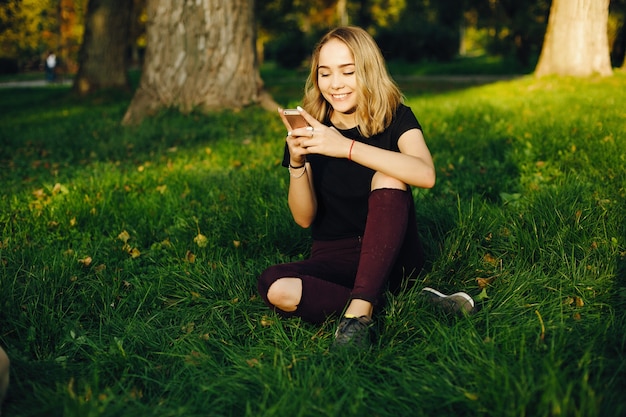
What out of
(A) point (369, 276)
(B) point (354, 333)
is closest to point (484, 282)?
(A) point (369, 276)

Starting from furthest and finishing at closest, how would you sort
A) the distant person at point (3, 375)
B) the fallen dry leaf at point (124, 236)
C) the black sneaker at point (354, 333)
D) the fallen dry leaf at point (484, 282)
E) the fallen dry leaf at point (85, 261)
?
the fallen dry leaf at point (124, 236) → the fallen dry leaf at point (85, 261) → the fallen dry leaf at point (484, 282) → the black sneaker at point (354, 333) → the distant person at point (3, 375)

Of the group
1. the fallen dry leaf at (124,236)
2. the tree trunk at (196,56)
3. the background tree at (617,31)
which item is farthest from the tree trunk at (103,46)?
the background tree at (617,31)

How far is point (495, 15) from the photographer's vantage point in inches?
1006

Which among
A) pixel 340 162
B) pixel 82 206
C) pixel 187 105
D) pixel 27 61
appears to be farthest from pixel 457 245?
pixel 27 61

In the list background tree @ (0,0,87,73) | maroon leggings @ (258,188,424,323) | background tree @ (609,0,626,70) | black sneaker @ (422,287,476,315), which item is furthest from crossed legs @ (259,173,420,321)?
background tree @ (0,0,87,73)

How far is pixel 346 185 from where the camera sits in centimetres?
284

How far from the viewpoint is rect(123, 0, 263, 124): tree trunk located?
7.44 metres

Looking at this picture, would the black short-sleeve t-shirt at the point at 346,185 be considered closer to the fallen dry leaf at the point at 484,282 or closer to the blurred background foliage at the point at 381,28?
the fallen dry leaf at the point at 484,282

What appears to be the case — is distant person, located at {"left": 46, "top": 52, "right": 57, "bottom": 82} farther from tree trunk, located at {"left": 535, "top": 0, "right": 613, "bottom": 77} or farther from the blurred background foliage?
tree trunk, located at {"left": 535, "top": 0, "right": 613, "bottom": 77}

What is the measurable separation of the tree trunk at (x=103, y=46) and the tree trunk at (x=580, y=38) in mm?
8819

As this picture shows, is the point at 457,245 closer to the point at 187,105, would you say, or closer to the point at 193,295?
the point at 193,295

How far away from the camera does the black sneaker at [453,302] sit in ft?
8.48

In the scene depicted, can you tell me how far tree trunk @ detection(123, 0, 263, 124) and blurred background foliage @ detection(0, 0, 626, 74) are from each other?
20.7 ft

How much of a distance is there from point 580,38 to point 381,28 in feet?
62.9
